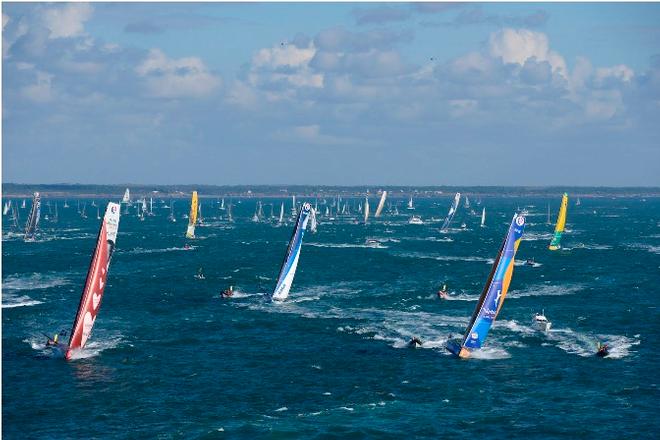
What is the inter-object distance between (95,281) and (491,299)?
4100 cm

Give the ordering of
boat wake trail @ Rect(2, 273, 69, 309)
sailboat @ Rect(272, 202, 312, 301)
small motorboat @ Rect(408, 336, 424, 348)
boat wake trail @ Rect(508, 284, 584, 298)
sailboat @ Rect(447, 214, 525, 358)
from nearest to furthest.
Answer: sailboat @ Rect(447, 214, 525, 358) < small motorboat @ Rect(408, 336, 424, 348) < boat wake trail @ Rect(2, 273, 69, 309) < sailboat @ Rect(272, 202, 312, 301) < boat wake trail @ Rect(508, 284, 584, 298)

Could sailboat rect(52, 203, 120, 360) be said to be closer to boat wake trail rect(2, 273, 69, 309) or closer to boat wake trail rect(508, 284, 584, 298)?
boat wake trail rect(2, 273, 69, 309)

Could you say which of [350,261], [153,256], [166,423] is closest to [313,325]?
[166,423]

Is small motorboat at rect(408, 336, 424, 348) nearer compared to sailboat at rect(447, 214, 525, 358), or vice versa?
sailboat at rect(447, 214, 525, 358)

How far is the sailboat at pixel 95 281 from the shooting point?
270 ft

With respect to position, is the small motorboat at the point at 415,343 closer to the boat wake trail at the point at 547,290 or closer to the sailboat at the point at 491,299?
the sailboat at the point at 491,299

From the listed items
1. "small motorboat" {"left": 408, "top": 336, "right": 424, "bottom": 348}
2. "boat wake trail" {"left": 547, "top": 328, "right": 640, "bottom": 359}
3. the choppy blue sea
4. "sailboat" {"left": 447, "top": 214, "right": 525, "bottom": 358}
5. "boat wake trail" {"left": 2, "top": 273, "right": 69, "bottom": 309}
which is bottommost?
"boat wake trail" {"left": 2, "top": 273, "right": 69, "bottom": 309}

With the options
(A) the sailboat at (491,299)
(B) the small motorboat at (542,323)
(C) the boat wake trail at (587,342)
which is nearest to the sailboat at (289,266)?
(B) the small motorboat at (542,323)

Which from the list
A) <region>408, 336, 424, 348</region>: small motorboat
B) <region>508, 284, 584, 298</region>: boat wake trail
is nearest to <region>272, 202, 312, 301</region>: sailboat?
<region>408, 336, 424, 348</region>: small motorboat

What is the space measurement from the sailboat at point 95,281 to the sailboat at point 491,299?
3723cm

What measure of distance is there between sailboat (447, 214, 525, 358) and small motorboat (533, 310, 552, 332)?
1506 centimetres

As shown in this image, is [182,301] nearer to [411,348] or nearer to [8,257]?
[411,348]

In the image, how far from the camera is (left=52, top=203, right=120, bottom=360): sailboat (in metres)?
82.2

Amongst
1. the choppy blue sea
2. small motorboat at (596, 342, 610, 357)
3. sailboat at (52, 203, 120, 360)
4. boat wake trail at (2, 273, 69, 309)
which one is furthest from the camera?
boat wake trail at (2, 273, 69, 309)
